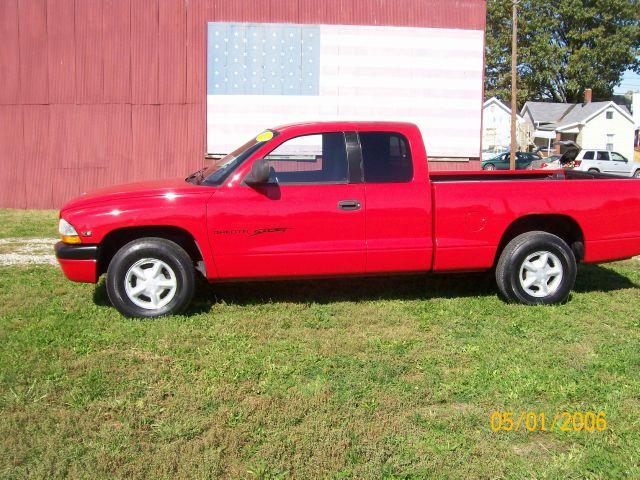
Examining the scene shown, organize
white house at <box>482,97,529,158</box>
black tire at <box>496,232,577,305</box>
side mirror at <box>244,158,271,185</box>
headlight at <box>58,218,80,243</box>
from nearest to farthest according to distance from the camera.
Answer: side mirror at <box>244,158,271,185</box>, headlight at <box>58,218,80,243</box>, black tire at <box>496,232,577,305</box>, white house at <box>482,97,529,158</box>

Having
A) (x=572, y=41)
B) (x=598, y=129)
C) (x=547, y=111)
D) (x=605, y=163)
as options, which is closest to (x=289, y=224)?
(x=605, y=163)

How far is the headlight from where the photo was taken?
17.9ft

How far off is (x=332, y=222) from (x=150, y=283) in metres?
1.68

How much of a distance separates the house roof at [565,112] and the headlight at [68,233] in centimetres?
5111

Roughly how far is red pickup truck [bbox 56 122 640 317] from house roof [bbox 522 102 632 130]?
48.8 meters

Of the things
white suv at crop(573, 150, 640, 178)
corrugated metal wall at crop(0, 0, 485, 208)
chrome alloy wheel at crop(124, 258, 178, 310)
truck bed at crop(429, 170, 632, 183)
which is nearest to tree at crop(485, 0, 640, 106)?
white suv at crop(573, 150, 640, 178)

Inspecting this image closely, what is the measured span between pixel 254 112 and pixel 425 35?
470 centimetres

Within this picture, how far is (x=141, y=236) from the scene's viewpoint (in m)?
5.66

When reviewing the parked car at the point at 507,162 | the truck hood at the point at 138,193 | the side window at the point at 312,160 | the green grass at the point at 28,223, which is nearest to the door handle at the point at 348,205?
the side window at the point at 312,160

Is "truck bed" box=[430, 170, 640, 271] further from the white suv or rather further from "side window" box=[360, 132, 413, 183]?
the white suv

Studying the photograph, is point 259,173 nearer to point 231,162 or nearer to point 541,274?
point 231,162

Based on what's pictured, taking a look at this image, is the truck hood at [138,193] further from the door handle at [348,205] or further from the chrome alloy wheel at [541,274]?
the chrome alloy wheel at [541,274]

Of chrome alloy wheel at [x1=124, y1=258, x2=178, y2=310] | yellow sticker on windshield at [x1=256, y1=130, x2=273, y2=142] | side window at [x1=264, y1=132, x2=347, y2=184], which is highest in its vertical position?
yellow sticker on windshield at [x1=256, y1=130, x2=273, y2=142]

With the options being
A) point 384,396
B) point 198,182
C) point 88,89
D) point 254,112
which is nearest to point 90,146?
point 88,89
